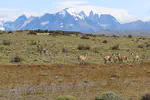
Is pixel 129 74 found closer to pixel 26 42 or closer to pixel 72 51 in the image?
pixel 72 51

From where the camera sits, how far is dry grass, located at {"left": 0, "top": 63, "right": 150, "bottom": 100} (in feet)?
55.7

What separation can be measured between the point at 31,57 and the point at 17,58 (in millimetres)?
3723

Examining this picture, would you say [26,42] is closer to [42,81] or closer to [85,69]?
[85,69]

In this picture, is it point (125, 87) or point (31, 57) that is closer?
point (125, 87)

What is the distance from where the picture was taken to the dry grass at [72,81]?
17.0m

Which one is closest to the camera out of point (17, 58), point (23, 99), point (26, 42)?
point (23, 99)

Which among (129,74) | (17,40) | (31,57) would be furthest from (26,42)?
(129,74)

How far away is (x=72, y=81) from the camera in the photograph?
20.5 meters

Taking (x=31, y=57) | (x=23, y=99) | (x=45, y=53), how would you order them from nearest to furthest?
(x=23, y=99), (x=31, y=57), (x=45, y=53)

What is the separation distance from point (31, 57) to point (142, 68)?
1220cm

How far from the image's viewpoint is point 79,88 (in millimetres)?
18516

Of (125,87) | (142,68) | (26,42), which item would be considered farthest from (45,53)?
(125,87)

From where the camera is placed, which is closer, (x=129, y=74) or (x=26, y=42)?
(x=129, y=74)

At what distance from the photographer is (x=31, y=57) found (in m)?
33.4
